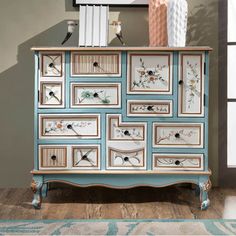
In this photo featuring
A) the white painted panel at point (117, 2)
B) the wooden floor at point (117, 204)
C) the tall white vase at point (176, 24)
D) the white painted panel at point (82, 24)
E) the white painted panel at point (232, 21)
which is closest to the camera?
the wooden floor at point (117, 204)

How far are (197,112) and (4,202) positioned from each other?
1265 mm

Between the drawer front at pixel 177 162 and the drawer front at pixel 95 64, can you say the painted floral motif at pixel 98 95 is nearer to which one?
the drawer front at pixel 95 64

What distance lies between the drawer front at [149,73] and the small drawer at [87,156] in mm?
392

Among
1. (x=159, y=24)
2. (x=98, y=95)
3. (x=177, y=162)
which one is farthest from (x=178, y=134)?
(x=159, y=24)

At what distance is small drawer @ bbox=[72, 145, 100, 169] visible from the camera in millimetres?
2707

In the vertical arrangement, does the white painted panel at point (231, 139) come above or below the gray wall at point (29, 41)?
below

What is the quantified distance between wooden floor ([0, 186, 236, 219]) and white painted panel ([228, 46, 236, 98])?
690 millimetres

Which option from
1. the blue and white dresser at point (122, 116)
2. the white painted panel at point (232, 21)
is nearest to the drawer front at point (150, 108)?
the blue and white dresser at point (122, 116)

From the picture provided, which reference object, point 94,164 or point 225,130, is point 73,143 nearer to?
point 94,164

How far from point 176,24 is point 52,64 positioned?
77cm

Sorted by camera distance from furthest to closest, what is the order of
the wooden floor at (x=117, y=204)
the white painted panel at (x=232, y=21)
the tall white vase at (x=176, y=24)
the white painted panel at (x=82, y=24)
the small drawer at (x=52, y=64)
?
the white painted panel at (x=232, y=21) → the white painted panel at (x=82, y=24) → the tall white vase at (x=176, y=24) → the small drawer at (x=52, y=64) → the wooden floor at (x=117, y=204)

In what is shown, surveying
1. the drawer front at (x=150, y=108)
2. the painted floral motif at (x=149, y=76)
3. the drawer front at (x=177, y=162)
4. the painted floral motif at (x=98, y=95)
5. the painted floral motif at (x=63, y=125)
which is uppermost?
the painted floral motif at (x=149, y=76)

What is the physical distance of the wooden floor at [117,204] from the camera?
8.48ft

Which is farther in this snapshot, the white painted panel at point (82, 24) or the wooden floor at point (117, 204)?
the white painted panel at point (82, 24)
